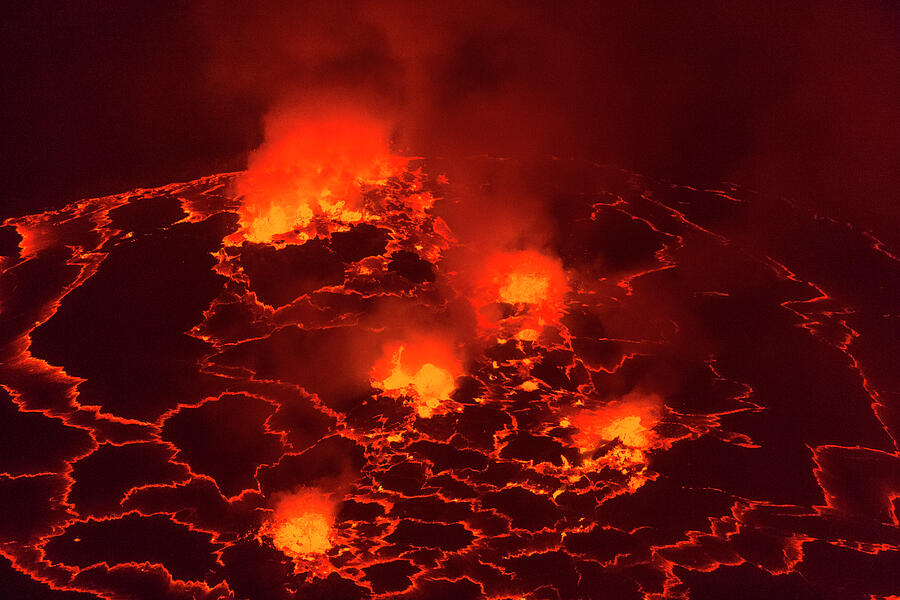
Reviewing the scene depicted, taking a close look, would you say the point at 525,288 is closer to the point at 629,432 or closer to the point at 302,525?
the point at 629,432

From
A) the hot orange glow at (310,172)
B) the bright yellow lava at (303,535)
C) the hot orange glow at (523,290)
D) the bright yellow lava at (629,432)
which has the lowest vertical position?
the bright yellow lava at (303,535)

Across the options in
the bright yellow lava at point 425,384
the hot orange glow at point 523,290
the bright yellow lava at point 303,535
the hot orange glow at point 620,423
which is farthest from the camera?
the hot orange glow at point 523,290

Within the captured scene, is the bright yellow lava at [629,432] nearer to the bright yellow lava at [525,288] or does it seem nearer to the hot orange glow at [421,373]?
the hot orange glow at [421,373]

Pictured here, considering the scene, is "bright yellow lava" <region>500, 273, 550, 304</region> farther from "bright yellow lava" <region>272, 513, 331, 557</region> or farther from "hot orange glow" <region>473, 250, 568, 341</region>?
"bright yellow lava" <region>272, 513, 331, 557</region>

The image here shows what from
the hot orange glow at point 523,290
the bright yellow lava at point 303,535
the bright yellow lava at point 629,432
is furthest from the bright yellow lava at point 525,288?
the bright yellow lava at point 303,535

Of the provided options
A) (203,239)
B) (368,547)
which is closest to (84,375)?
(203,239)

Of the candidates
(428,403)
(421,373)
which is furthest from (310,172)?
(428,403)

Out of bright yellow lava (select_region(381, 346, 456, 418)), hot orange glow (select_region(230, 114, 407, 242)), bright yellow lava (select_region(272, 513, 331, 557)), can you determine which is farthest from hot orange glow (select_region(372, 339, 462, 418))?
hot orange glow (select_region(230, 114, 407, 242))
